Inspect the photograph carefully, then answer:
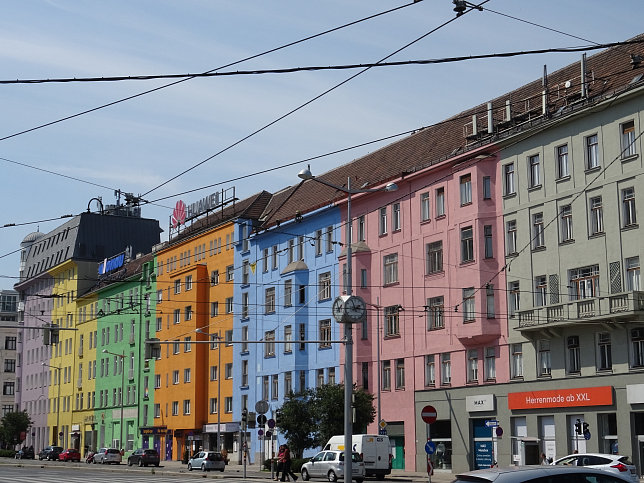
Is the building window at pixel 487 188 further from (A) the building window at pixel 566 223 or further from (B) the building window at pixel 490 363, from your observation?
(B) the building window at pixel 490 363

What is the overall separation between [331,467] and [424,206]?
16.9 meters

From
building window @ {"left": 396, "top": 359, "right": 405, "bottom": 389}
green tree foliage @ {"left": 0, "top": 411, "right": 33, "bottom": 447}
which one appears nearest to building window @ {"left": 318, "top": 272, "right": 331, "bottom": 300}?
building window @ {"left": 396, "top": 359, "right": 405, "bottom": 389}

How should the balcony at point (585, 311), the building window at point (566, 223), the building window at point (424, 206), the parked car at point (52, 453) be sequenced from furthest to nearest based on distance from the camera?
the parked car at point (52, 453)
the building window at point (424, 206)
the building window at point (566, 223)
the balcony at point (585, 311)

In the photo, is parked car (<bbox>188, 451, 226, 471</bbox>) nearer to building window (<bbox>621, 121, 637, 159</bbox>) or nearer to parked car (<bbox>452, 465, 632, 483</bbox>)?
building window (<bbox>621, 121, 637, 159</bbox>)

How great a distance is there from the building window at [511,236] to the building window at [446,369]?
687cm

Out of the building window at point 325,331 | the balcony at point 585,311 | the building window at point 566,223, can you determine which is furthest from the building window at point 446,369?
the building window at point 325,331

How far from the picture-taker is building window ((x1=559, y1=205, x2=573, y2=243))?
4609 cm

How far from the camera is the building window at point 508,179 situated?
50.1 metres

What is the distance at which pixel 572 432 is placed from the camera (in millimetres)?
44875

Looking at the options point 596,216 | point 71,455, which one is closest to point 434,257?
point 596,216

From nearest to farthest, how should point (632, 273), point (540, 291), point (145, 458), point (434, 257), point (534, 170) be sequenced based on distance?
point (632, 273) < point (540, 291) < point (534, 170) < point (434, 257) < point (145, 458)

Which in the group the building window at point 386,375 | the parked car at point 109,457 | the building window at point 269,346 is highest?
the building window at point 269,346

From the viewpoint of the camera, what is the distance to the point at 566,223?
46344 mm

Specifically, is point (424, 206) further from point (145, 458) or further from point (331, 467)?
point (145, 458)
